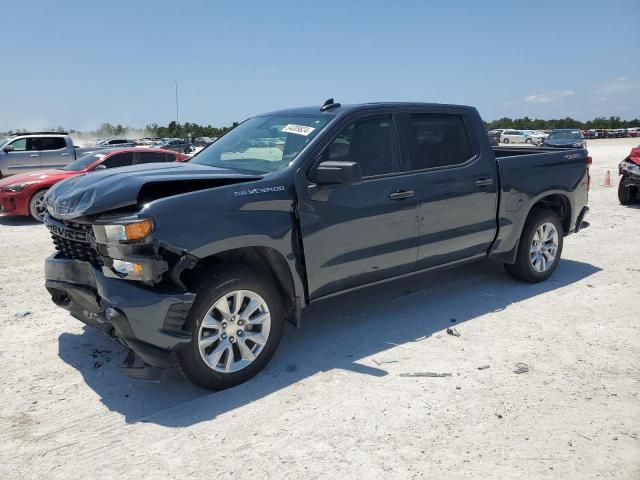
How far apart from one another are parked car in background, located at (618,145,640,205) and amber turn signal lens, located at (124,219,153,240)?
10.6 meters

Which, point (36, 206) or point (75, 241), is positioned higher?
point (75, 241)

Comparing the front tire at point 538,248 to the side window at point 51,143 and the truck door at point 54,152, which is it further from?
the side window at point 51,143

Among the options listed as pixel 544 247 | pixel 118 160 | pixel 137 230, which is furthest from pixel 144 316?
pixel 118 160

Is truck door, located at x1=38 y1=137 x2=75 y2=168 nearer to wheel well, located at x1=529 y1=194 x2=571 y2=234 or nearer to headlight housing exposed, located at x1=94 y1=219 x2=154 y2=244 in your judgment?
wheel well, located at x1=529 y1=194 x2=571 y2=234

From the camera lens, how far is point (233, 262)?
12.9 ft

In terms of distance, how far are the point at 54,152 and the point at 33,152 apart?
22.0 inches

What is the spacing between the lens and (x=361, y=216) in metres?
4.38

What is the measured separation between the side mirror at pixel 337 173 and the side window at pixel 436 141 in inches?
38.2

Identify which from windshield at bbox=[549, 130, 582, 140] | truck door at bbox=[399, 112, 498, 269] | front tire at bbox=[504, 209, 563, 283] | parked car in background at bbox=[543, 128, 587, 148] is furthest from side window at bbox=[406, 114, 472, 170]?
windshield at bbox=[549, 130, 582, 140]

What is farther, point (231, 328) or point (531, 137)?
point (531, 137)

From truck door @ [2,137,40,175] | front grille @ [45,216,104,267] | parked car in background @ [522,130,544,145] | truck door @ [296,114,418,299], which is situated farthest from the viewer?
parked car in background @ [522,130,544,145]

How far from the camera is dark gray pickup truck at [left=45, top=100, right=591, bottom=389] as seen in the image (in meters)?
3.50

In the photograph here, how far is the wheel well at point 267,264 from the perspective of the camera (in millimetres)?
3877

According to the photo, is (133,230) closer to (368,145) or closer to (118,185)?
(118,185)
